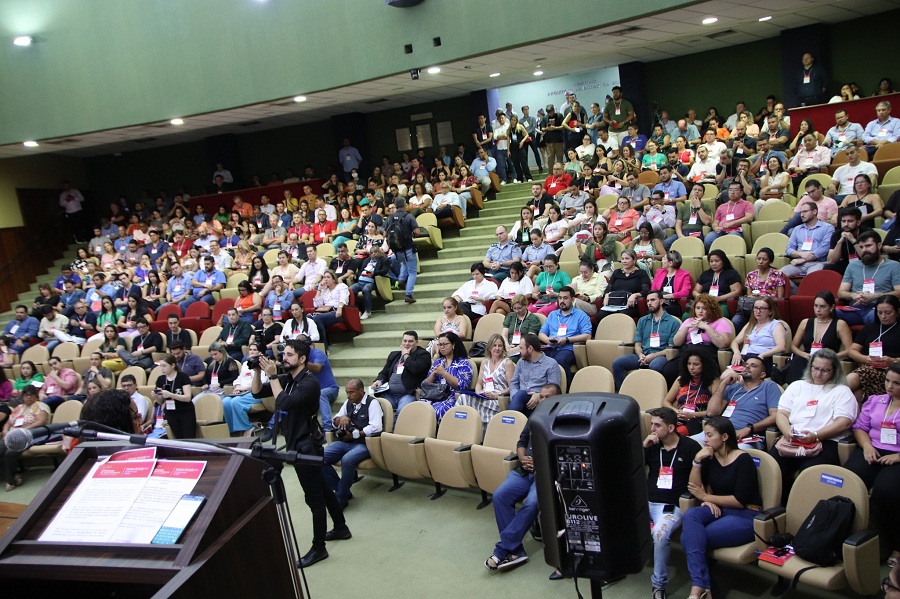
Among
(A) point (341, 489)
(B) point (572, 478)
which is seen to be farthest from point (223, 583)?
(A) point (341, 489)

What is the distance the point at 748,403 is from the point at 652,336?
56.9 inches

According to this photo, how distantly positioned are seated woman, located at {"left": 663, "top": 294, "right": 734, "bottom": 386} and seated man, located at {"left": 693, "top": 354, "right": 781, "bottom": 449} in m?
0.75

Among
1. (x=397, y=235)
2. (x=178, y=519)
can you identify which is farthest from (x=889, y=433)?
(x=397, y=235)

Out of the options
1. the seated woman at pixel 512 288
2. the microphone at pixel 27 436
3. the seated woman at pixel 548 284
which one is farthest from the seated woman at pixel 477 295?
the microphone at pixel 27 436

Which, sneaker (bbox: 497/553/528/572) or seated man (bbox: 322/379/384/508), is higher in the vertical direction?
seated man (bbox: 322/379/384/508)

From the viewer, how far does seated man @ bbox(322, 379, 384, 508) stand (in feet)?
19.3

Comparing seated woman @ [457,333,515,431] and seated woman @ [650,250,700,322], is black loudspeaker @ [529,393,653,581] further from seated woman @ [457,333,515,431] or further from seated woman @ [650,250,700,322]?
seated woman @ [650,250,700,322]

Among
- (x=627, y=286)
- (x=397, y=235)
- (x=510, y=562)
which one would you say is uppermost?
(x=397, y=235)

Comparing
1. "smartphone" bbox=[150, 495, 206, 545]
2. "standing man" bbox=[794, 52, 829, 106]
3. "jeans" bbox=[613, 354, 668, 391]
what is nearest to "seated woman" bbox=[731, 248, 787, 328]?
"jeans" bbox=[613, 354, 668, 391]

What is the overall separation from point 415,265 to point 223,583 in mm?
7477

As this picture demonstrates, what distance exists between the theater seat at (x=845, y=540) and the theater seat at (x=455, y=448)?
2153 mm

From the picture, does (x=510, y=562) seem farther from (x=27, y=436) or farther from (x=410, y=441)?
(x=27, y=436)

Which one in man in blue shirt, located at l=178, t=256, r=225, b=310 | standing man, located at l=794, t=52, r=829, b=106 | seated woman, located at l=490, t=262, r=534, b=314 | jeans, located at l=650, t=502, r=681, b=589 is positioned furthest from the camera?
Result: man in blue shirt, located at l=178, t=256, r=225, b=310

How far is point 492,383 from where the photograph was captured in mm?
6000
